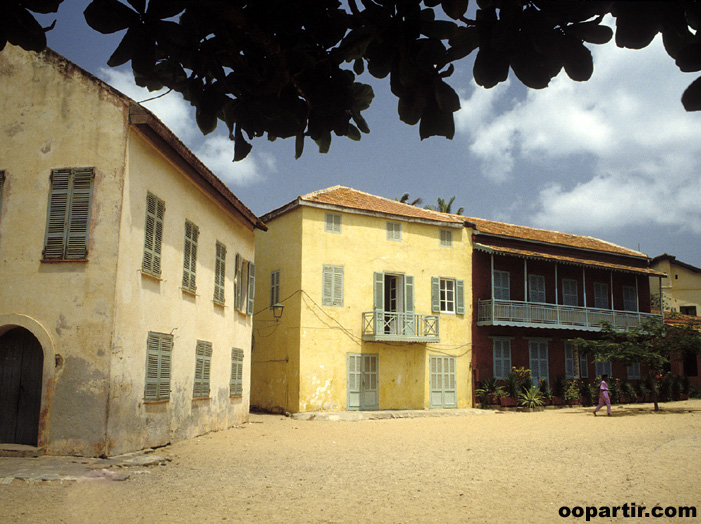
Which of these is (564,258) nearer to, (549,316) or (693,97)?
(549,316)

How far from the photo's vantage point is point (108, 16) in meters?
2.18

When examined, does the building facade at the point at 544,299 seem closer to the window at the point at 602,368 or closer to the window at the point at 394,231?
the window at the point at 602,368

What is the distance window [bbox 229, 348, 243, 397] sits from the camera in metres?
15.0

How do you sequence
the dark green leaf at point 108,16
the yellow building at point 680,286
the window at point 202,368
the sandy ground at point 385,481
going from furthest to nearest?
the yellow building at point 680,286
the window at point 202,368
the sandy ground at point 385,481
the dark green leaf at point 108,16

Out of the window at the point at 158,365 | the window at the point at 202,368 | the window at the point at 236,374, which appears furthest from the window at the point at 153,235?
the window at the point at 236,374

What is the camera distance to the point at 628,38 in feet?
6.07

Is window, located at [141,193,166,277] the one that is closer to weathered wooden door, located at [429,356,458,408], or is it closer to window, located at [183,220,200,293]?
window, located at [183,220,200,293]

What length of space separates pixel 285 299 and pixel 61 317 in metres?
11.1

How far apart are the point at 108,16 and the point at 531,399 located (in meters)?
21.4

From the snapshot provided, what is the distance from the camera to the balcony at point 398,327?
1964cm

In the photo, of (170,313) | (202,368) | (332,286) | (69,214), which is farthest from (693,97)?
(332,286)

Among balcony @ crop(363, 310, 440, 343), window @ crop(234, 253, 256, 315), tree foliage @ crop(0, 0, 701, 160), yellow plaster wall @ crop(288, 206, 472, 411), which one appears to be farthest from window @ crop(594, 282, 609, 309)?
tree foliage @ crop(0, 0, 701, 160)

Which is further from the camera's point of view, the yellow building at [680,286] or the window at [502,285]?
the yellow building at [680,286]

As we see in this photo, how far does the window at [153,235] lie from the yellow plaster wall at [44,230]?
3.20 ft
